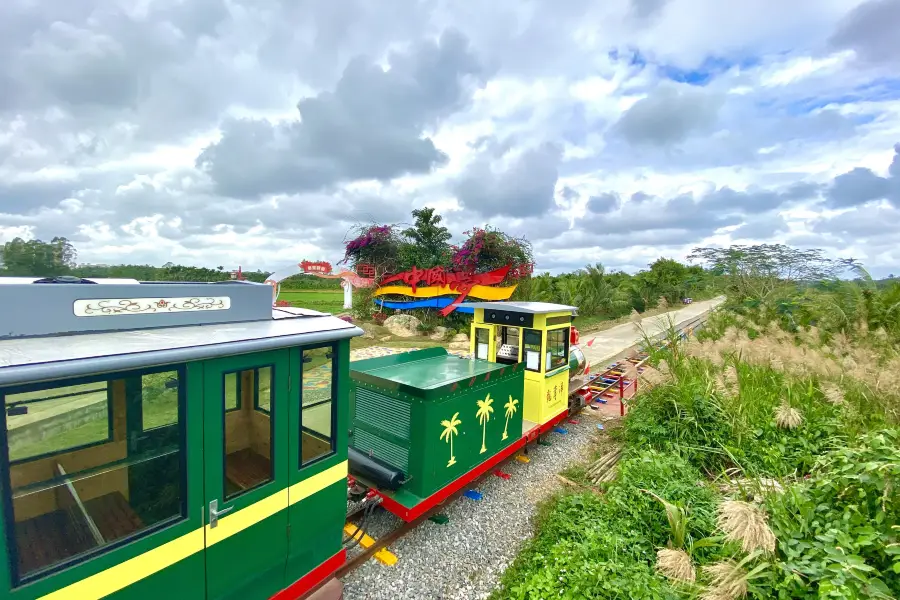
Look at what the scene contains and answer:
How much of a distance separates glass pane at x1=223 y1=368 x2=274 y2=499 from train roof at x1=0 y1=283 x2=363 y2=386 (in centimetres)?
39

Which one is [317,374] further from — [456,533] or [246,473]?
[456,533]

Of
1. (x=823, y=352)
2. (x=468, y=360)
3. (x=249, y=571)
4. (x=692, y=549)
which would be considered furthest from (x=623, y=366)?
(x=249, y=571)

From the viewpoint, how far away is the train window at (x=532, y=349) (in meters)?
8.12

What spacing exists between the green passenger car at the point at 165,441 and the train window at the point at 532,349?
183 inches

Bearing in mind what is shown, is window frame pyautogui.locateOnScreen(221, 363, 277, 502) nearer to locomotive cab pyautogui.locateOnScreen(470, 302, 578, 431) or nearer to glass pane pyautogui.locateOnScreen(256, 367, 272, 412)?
glass pane pyautogui.locateOnScreen(256, 367, 272, 412)

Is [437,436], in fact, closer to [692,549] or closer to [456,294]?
[692,549]

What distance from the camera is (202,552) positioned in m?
3.28

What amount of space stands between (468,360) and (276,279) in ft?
24.5

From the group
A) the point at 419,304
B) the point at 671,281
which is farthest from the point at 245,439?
the point at 671,281

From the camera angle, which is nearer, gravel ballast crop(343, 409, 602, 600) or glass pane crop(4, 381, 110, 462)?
glass pane crop(4, 381, 110, 462)

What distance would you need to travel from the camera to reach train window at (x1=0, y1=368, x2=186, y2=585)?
8.90 ft

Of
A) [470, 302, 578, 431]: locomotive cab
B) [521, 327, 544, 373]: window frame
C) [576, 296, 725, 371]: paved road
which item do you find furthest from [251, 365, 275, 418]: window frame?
[576, 296, 725, 371]: paved road

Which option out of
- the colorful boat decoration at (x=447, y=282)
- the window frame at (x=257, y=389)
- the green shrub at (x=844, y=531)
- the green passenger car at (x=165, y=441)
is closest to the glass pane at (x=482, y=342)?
the green passenger car at (x=165, y=441)

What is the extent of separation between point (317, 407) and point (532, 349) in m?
4.99
